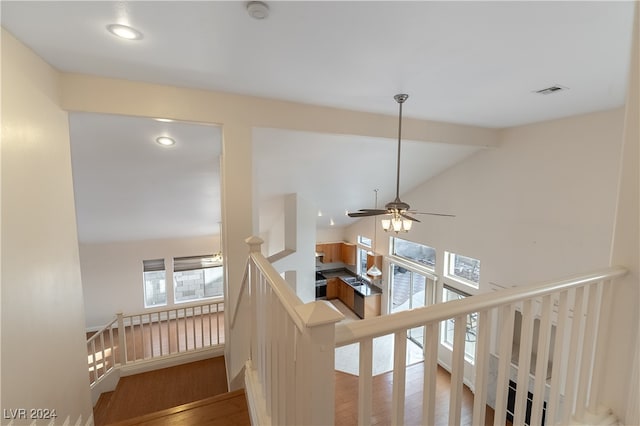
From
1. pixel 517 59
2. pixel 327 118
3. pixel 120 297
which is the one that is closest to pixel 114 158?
pixel 327 118

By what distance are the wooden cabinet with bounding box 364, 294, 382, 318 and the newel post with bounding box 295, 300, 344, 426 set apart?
744 cm

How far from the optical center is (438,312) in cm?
96

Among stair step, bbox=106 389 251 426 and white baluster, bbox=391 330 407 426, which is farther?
stair step, bbox=106 389 251 426

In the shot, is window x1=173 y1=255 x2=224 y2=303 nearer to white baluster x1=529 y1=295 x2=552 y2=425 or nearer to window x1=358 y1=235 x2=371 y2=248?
window x1=358 y1=235 x2=371 y2=248

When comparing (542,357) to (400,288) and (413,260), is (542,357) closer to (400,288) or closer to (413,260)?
(413,260)

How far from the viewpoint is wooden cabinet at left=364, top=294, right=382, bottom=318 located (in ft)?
26.1

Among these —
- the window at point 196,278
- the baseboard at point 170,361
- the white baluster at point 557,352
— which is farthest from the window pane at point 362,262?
the white baluster at point 557,352

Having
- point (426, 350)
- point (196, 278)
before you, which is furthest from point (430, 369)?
point (196, 278)

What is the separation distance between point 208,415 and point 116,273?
661cm

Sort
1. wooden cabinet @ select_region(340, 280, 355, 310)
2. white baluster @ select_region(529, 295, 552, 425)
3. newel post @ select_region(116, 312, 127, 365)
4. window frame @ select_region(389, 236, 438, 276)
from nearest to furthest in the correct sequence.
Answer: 1. white baluster @ select_region(529, 295, 552, 425)
2. newel post @ select_region(116, 312, 127, 365)
3. window frame @ select_region(389, 236, 438, 276)
4. wooden cabinet @ select_region(340, 280, 355, 310)

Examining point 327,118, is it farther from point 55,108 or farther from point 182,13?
point 55,108

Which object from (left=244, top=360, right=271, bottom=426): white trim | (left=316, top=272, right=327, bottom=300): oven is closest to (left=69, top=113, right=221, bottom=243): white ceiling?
(left=244, top=360, right=271, bottom=426): white trim

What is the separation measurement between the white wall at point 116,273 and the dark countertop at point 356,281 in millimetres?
4632

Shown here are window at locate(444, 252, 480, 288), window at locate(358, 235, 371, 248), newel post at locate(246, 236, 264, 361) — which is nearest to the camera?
newel post at locate(246, 236, 264, 361)
